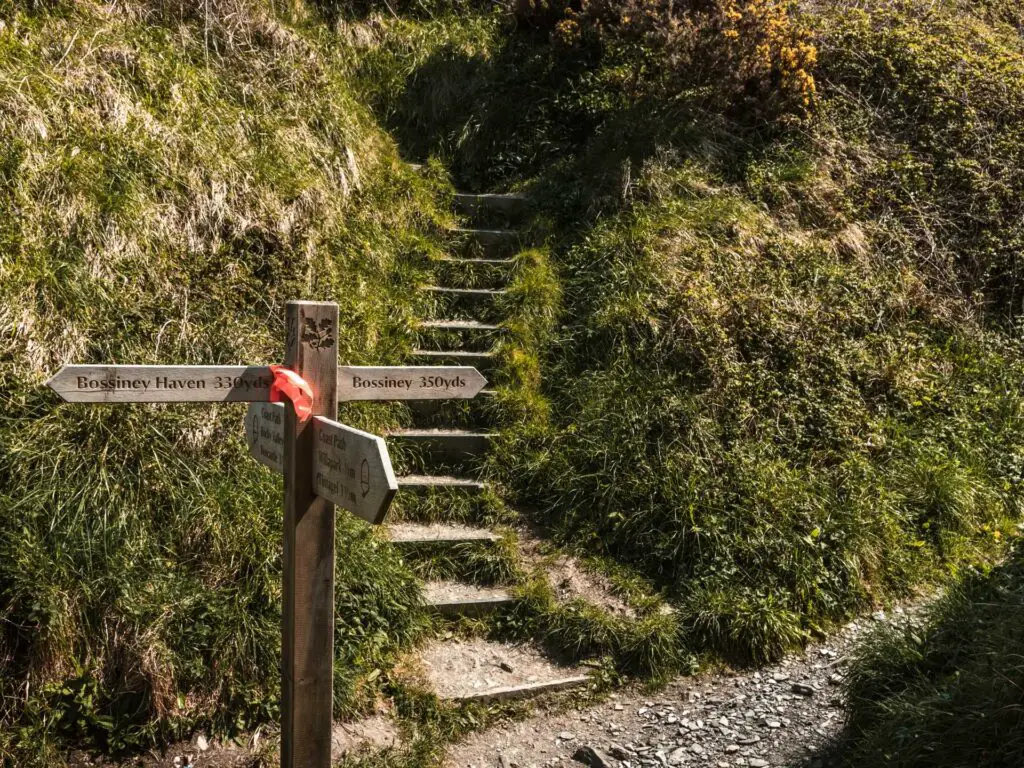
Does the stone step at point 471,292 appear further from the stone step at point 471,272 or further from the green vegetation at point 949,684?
the green vegetation at point 949,684

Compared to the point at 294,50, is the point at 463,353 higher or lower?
lower

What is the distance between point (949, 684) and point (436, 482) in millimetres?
3272

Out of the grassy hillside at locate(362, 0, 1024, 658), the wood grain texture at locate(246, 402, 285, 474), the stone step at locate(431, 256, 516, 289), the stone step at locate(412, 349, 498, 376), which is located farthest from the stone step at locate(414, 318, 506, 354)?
the wood grain texture at locate(246, 402, 285, 474)

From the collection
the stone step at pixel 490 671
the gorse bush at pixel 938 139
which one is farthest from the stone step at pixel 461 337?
the gorse bush at pixel 938 139

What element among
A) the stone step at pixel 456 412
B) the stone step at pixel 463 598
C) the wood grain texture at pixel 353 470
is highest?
the wood grain texture at pixel 353 470

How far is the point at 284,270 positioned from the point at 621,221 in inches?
127

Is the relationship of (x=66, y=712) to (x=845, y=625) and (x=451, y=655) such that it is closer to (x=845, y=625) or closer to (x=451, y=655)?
(x=451, y=655)

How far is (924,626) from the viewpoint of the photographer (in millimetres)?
4473

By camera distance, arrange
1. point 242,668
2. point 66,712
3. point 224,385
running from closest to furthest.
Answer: point 224,385 < point 66,712 < point 242,668

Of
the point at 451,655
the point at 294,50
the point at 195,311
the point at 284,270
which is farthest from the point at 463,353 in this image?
the point at 294,50

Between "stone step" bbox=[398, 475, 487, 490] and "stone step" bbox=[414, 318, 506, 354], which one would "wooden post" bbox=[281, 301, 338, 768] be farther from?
"stone step" bbox=[414, 318, 506, 354]

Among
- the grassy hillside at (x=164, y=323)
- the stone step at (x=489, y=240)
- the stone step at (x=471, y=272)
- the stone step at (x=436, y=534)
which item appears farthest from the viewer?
the stone step at (x=489, y=240)

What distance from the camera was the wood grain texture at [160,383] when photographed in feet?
8.87

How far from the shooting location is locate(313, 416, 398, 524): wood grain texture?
7.88 feet
